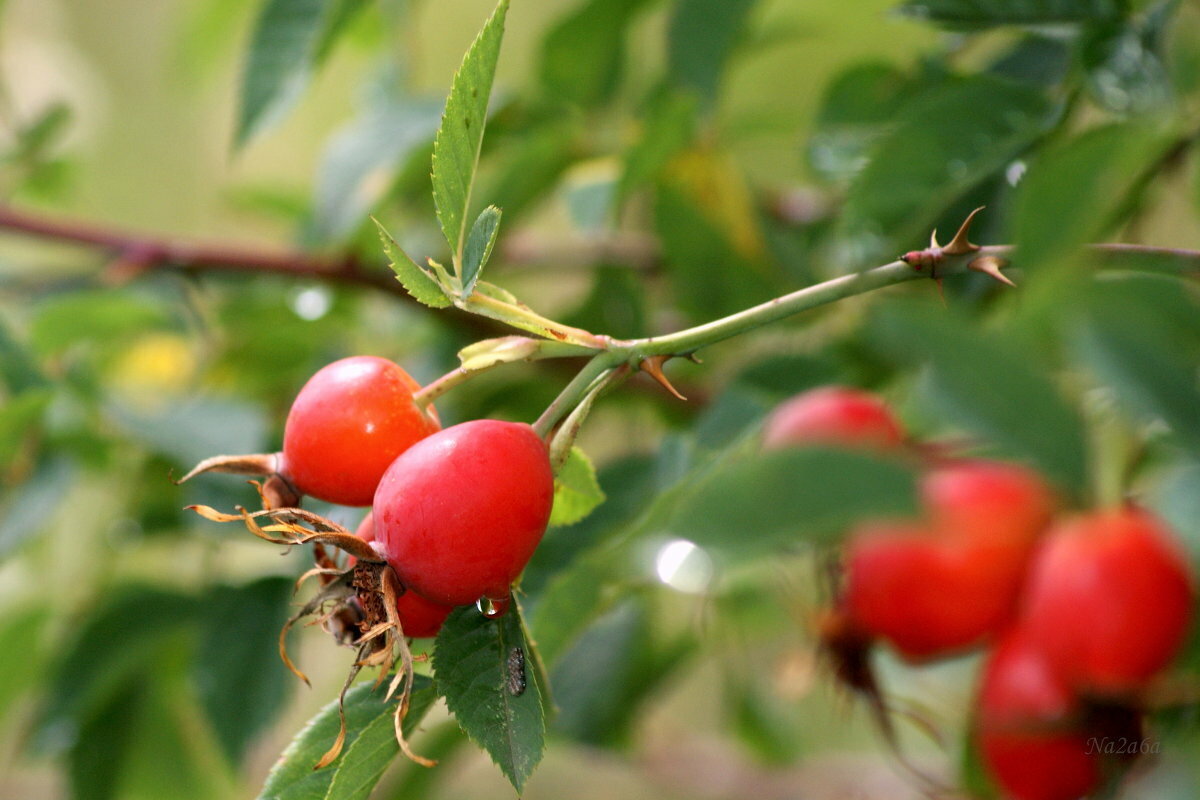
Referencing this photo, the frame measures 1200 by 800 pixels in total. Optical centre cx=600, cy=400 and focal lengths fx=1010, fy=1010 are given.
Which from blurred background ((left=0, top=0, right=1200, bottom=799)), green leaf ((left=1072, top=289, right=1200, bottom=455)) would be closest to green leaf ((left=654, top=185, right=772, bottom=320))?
blurred background ((left=0, top=0, right=1200, bottom=799))

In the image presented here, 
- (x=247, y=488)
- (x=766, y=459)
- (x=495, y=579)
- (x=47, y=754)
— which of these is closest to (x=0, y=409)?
(x=247, y=488)

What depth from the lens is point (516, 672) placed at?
1.05ft

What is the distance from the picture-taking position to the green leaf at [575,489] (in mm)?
370

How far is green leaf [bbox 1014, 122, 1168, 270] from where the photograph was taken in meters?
0.26

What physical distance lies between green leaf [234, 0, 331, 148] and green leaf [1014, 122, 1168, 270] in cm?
42

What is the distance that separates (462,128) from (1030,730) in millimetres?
259

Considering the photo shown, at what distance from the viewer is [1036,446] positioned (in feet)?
0.75

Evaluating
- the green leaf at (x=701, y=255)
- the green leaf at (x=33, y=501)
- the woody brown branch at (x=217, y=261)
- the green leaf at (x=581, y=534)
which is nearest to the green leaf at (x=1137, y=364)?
the green leaf at (x=581, y=534)

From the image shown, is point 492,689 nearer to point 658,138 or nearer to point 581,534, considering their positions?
point 581,534

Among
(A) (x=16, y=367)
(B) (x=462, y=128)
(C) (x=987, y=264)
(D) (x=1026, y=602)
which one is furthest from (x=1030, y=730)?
(A) (x=16, y=367)

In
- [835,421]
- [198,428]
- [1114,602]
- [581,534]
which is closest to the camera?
[1114,602]

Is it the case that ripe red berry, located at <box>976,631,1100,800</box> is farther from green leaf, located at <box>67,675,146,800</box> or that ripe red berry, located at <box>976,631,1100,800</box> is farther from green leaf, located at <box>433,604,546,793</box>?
green leaf, located at <box>67,675,146,800</box>

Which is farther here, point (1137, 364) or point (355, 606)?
point (355, 606)

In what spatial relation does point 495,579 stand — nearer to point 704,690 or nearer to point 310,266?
point 310,266
